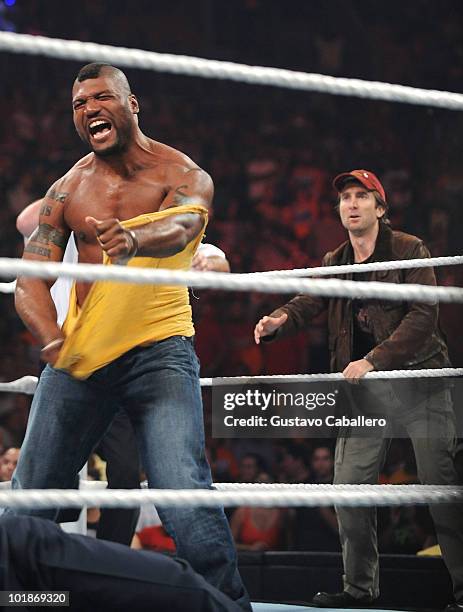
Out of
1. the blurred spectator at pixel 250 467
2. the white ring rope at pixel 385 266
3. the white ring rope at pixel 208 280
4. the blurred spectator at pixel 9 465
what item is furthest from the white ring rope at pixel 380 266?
the blurred spectator at pixel 250 467

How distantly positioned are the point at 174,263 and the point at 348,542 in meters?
0.85

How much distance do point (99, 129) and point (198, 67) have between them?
17.8 inches

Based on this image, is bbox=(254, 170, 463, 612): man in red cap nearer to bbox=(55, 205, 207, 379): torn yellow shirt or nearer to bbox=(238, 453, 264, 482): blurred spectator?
bbox=(55, 205, 207, 379): torn yellow shirt

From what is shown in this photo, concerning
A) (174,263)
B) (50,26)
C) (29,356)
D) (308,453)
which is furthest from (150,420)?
(50,26)

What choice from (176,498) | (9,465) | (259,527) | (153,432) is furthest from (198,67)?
(259,527)

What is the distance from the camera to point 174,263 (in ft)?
4.22

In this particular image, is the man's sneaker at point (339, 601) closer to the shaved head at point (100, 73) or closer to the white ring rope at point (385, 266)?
the white ring rope at point (385, 266)

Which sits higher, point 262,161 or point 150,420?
point 262,161

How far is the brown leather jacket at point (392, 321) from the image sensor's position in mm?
1862

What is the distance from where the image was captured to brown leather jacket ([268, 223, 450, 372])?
1.86 meters

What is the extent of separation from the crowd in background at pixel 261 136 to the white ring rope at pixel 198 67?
7.95ft

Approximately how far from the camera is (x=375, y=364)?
182 centimetres

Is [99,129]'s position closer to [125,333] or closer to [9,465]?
[125,333]

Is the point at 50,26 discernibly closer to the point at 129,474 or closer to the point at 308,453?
the point at 308,453
